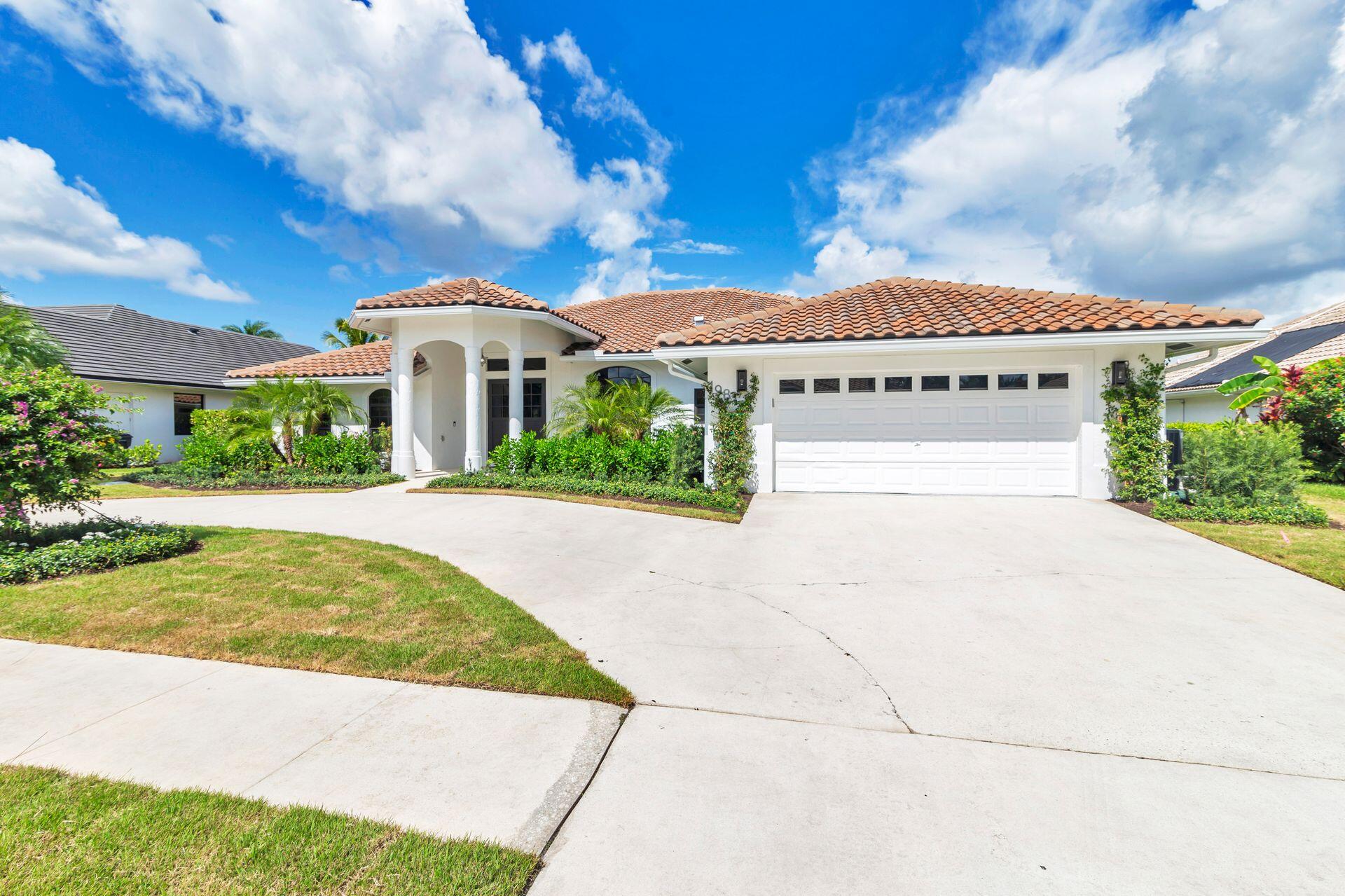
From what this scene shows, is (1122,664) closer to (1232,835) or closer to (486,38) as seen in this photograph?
(1232,835)

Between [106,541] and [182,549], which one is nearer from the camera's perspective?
[106,541]

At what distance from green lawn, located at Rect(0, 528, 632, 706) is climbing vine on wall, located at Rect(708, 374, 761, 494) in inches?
231

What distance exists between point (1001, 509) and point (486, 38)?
50.2 ft

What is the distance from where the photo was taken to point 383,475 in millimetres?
13188

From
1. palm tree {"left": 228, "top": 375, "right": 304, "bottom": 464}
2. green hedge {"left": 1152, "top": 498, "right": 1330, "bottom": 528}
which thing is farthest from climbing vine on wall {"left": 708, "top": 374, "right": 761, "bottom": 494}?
palm tree {"left": 228, "top": 375, "right": 304, "bottom": 464}

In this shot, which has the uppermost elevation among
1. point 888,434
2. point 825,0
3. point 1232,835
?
point 825,0

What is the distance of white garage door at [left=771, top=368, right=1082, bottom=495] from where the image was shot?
32.4 ft

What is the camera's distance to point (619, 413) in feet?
39.8

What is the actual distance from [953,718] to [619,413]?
9807 mm

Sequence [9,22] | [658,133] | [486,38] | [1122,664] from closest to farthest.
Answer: [1122,664], [9,22], [486,38], [658,133]

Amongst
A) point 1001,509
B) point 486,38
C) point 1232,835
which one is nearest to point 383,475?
point 486,38

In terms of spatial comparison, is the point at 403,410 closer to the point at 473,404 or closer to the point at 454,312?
the point at 473,404

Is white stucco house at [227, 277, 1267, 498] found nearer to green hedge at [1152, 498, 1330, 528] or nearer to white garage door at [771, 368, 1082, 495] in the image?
white garage door at [771, 368, 1082, 495]

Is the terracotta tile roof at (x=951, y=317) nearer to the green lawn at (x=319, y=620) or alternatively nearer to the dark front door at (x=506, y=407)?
the dark front door at (x=506, y=407)
